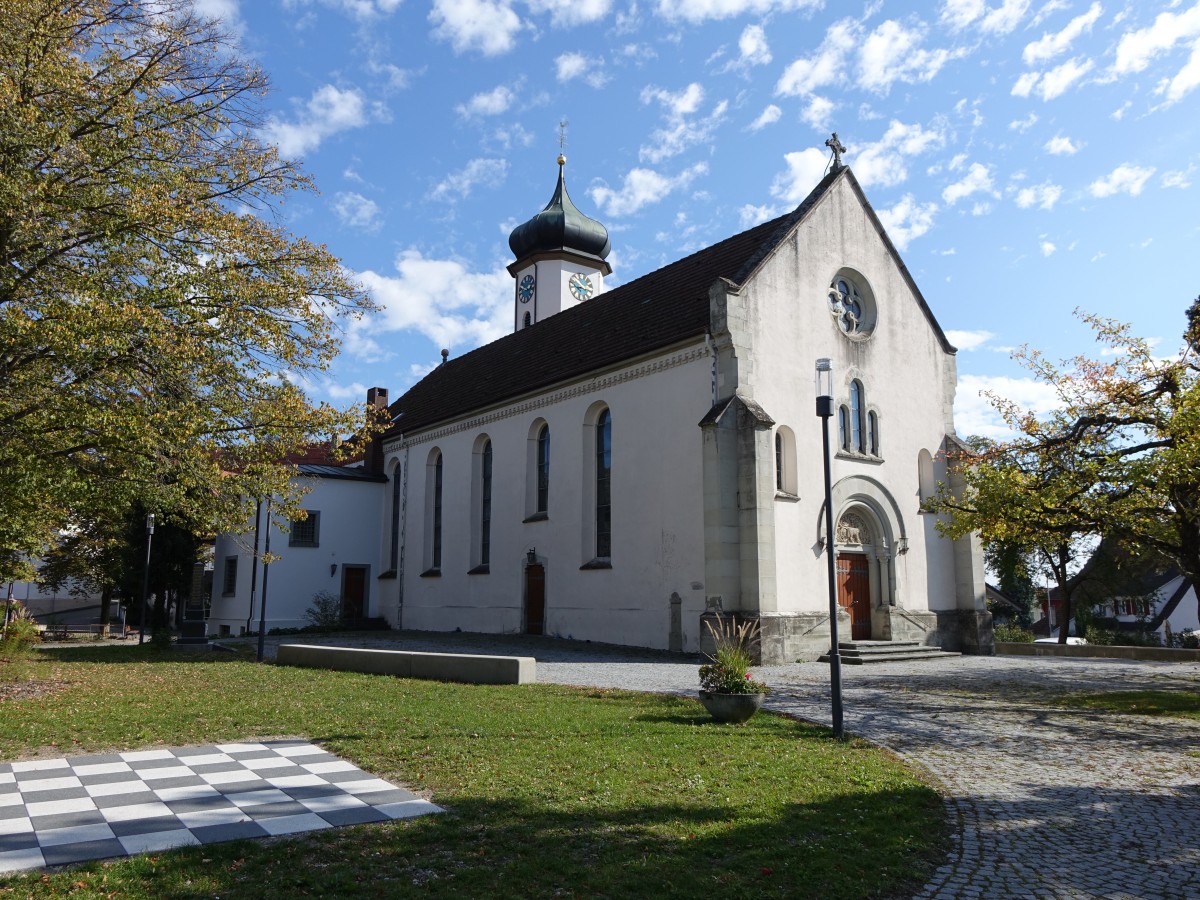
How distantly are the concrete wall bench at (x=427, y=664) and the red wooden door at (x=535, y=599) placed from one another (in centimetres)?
Answer: 1003

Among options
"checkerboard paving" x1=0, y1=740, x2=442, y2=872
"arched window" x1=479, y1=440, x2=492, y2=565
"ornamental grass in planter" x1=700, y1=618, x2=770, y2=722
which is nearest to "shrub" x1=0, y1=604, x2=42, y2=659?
"checkerboard paving" x1=0, y1=740, x2=442, y2=872

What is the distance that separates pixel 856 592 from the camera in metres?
25.7

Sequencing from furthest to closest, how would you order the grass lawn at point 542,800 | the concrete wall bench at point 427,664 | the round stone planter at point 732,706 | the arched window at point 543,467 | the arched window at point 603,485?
the arched window at point 543,467 < the arched window at point 603,485 < the concrete wall bench at point 427,664 < the round stone planter at point 732,706 < the grass lawn at point 542,800

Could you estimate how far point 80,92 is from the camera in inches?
527

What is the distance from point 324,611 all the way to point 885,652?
22572 mm

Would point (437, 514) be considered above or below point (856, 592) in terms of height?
above

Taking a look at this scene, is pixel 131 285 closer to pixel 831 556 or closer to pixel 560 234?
pixel 831 556

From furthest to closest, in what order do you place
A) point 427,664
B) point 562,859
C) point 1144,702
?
point 427,664 → point 1144,702 → point 562,859

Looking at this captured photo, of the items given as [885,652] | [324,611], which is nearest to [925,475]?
[885,652]

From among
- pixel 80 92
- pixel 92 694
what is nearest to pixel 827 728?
pixel 92 694

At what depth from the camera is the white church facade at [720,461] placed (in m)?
22.5

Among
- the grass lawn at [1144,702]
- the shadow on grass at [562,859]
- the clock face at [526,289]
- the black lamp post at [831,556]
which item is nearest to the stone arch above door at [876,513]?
the grass lawn at [1144,702]

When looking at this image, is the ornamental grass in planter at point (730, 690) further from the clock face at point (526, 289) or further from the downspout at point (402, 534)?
the clock face at point (526, 289)

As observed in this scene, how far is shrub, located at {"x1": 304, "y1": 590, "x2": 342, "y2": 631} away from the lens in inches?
1396
